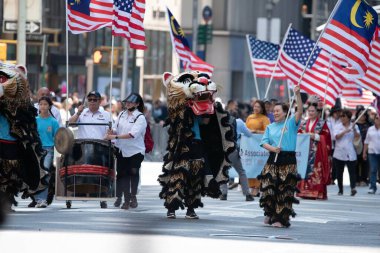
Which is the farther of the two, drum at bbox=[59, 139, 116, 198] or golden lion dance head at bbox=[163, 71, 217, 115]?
drum at bbox=[59, 139, 116, 198]

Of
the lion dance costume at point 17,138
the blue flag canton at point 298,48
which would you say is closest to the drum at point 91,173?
the lion dance costume at point 17,138

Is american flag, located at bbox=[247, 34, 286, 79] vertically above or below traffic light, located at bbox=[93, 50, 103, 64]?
above

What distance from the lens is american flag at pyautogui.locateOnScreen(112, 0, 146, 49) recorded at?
70.4 ft

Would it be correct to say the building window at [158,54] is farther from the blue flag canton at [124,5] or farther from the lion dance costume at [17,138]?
the lion dance costume at [17,138]

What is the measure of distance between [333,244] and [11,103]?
4.24m

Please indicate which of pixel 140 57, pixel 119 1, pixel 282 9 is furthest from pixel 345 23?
pixel 282 9

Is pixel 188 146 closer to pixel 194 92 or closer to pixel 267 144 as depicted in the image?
pixel 194 92

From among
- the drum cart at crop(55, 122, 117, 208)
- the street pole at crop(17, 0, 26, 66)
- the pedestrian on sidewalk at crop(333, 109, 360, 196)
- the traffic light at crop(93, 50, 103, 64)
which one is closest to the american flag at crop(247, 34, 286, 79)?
the pedestrian on sidewalk at crop(333, 109, 360, 196)

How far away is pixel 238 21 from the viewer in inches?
2749

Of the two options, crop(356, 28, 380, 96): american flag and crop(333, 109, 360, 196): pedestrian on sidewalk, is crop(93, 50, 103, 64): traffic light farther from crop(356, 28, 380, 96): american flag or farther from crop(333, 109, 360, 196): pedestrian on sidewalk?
crop(356, 28, 380, 96): american flag

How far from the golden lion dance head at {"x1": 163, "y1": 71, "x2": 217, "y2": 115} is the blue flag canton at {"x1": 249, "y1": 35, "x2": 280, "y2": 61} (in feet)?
41.5

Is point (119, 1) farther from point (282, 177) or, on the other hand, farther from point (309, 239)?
point (309, 239)

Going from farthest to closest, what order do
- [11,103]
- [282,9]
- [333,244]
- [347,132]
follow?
[282,9] < [347,132] < [11,103] < [333,244]

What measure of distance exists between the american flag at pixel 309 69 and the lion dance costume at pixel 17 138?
10.3 m
